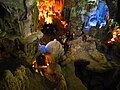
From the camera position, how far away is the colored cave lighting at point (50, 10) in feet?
59.9

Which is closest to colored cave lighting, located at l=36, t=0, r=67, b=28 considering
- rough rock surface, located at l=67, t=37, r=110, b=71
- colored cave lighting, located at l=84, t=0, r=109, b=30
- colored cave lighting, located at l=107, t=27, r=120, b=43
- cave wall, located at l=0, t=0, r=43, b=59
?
colored cave lighting, located at l=84, t=0, r=109, b=30

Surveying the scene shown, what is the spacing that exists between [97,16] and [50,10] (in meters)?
3.50

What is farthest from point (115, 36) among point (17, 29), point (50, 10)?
point (17, 29)

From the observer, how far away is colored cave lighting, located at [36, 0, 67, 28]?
719 inches

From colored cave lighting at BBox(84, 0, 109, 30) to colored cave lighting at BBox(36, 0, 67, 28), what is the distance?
1.74 metres

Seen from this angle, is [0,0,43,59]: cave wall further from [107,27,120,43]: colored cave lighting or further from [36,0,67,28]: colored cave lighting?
[107,27,120,43]: colored cave lighting

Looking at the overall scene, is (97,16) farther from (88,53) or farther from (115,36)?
(88,53)

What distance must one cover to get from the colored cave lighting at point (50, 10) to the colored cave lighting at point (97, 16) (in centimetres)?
174

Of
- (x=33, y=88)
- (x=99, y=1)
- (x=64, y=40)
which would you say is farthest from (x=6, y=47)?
(x=99, y=1)

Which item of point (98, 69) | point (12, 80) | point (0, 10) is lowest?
point (98, 69)

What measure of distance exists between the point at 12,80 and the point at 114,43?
390 inches

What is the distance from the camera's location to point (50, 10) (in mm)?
18891

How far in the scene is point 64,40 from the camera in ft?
55.1

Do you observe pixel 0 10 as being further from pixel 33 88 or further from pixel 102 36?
pixel 102 36
